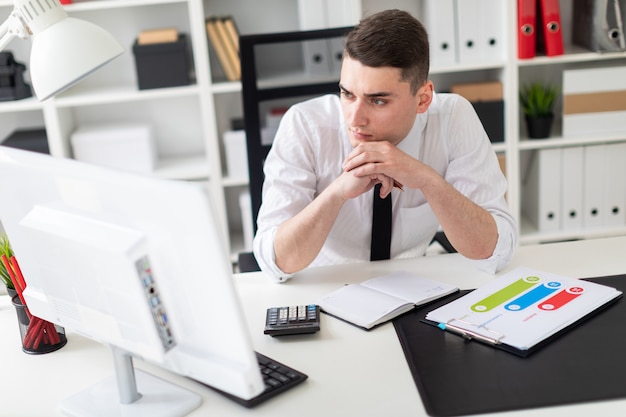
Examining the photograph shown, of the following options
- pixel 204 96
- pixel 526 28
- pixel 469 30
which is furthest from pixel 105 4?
pixel 526 28

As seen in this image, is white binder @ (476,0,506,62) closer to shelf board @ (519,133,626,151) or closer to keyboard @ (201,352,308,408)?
shelf board @ (519,133,626,151)

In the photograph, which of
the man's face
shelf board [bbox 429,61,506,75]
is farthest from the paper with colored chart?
shelf board [bbox 429,61,506,75]

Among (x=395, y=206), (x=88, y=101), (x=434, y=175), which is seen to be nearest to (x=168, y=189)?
(x=434, y=175)

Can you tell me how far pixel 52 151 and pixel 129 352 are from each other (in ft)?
6.79

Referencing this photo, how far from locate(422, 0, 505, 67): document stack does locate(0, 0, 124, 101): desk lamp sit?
195 centimetres

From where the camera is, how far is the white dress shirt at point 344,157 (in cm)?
178

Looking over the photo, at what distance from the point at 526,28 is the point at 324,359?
1989 millimetres

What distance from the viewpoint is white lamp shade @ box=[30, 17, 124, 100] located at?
1.17 metres

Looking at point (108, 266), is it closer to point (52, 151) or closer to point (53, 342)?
point (53, 342)

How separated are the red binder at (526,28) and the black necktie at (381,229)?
1359 millimetres

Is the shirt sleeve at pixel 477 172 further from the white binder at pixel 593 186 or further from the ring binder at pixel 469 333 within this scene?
the white binder at pixel 593 186

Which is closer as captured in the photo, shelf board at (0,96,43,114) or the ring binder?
the ring binder

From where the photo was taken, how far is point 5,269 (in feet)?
4.63

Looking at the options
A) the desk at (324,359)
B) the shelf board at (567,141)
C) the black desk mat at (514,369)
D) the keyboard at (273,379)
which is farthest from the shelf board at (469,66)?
the keyboard at (273,379)
